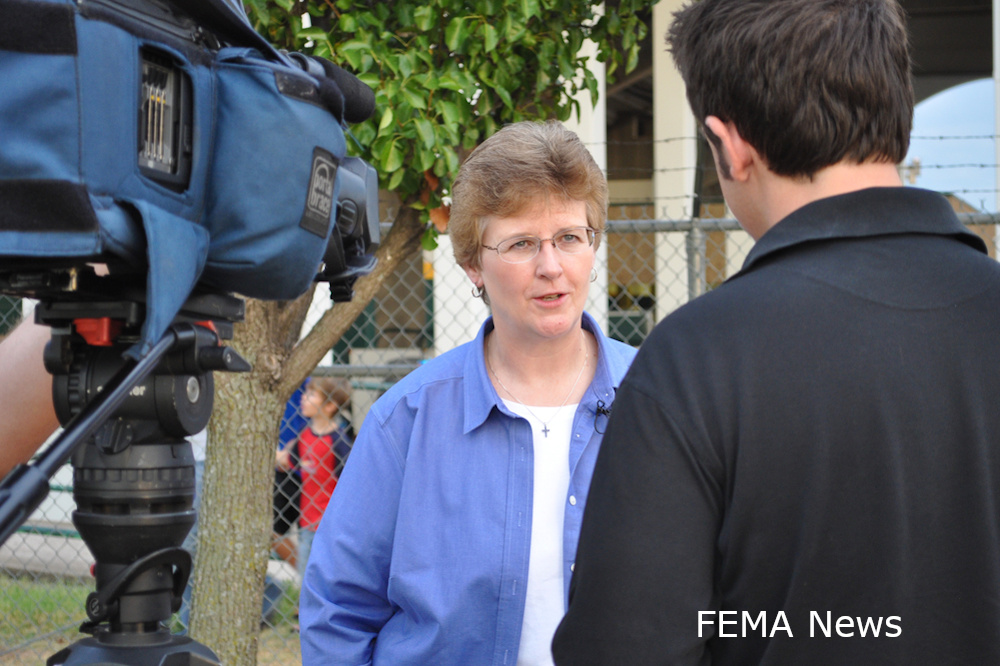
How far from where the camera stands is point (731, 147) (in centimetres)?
121

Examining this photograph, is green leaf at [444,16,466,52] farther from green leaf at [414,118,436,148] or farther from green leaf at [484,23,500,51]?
green leaf at [414,118,436,148]

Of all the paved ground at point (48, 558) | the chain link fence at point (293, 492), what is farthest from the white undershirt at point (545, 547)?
the paved ground at point (48, 558)

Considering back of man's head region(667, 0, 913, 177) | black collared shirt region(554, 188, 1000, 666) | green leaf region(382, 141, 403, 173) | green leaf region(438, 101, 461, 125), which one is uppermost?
green leaf region(438, 101, 461, 125)

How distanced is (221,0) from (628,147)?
1264 centimetres

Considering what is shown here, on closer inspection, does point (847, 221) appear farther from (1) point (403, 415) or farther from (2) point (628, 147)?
(2) point (628, 147)

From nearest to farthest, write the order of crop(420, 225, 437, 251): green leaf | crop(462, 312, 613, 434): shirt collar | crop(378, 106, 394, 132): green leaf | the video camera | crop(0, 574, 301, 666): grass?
the video camera → crop(462, 312, 613, 434): shirt collar → crop(378, 106, 394, 132): green leaf → crop(420, 225, 437, 251): green leaf → crop(0, 574, 301, 666): grass

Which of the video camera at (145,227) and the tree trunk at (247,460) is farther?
the tree trunk at (247,460)

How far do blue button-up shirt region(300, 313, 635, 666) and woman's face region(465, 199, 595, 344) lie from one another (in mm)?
134

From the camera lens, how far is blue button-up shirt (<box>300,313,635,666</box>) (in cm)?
179

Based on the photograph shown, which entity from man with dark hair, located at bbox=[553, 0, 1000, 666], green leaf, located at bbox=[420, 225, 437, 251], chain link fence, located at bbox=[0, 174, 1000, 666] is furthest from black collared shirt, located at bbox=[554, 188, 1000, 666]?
chain link fence, located at bbox=[0, 174, 1000, 666]

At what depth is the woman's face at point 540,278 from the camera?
6.48ft

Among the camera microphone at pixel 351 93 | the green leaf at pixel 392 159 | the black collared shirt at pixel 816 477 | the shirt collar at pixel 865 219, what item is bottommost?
the black collared shirt at pixel 816 477

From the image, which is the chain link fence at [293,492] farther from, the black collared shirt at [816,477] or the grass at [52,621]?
the black collared shirt at [816,477]

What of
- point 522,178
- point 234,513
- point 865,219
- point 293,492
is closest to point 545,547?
point 522,178
